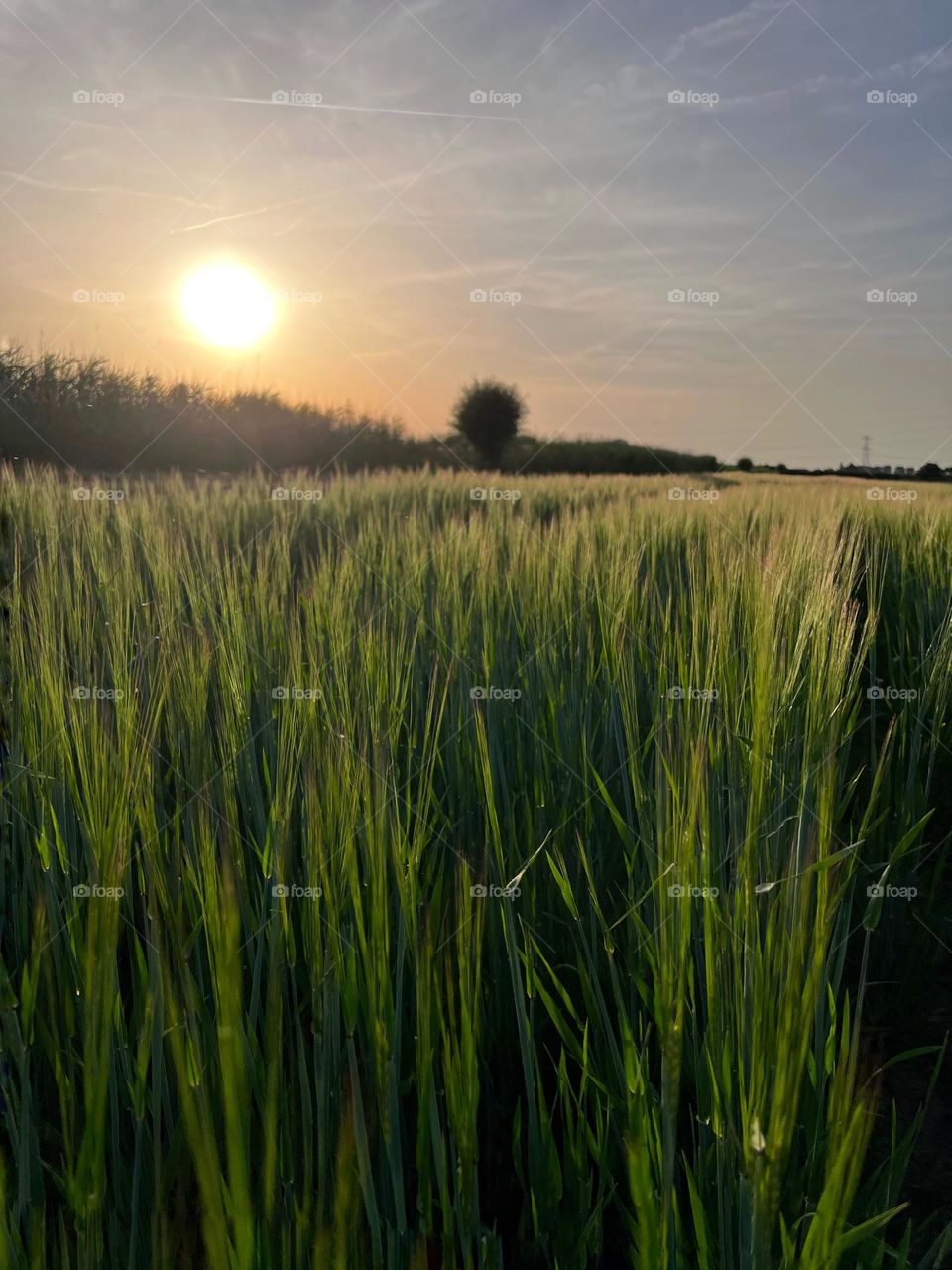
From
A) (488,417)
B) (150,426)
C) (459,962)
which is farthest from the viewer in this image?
(488,417)

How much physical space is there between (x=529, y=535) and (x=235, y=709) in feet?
4.14

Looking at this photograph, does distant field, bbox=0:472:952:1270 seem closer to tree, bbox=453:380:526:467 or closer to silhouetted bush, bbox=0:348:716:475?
silhouetted bush, bbox=0:348:716:475

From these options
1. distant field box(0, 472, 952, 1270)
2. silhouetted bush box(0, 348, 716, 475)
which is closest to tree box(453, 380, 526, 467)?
silhouetted bush box(0, 348, 716, 475)

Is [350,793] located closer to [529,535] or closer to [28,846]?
[28,846]

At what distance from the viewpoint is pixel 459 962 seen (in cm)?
82

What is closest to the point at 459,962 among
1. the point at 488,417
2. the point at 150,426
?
the point at 150,426

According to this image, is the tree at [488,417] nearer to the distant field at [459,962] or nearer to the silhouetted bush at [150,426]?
the silhouetted bush at [150,426]

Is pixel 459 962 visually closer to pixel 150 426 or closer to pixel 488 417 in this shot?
pixel 150 426

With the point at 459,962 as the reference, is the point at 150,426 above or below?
above

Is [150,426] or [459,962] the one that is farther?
[150,426]

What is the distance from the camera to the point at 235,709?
1.45 meters

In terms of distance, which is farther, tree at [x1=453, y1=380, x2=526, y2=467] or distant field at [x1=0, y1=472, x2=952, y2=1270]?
tree at [x1=453, y1=380, x2=526, y2=467]

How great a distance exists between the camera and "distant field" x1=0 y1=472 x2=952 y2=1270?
0.76m

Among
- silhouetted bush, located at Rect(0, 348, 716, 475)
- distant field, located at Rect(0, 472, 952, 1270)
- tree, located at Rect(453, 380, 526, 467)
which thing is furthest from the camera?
tree, located at Rect(453, 380, 526, 467)
